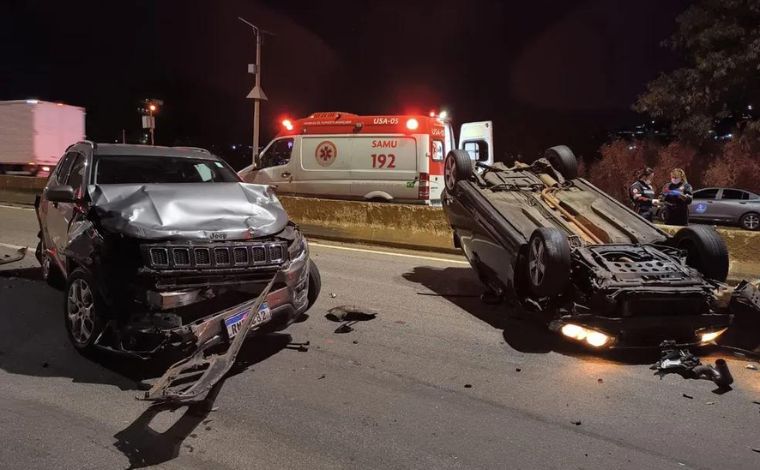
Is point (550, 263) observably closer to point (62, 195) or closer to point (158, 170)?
point (158, 170)

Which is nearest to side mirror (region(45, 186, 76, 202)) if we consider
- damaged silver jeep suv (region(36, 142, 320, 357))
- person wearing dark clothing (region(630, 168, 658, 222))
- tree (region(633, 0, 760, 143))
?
damaged silver jeep suv (region(36, 142, 320, 357))

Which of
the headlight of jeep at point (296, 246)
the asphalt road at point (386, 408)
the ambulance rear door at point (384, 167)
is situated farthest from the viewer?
the ambulance rear door at point (384, 167)

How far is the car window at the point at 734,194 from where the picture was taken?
756 inches

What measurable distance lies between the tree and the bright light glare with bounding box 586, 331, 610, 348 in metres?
18.9

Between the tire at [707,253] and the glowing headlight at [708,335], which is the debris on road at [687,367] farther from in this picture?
the tire at [707,253]

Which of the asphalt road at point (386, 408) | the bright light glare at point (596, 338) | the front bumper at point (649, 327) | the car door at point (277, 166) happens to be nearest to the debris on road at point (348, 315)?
the asphalt road at point (386, 408)

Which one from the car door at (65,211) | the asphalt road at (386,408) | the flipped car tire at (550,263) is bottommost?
the asphalt road at (386,408)

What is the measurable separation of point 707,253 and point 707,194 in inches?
648

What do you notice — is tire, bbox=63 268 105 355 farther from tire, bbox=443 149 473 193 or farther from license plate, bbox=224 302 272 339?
tire, bbox=443 149 473 193

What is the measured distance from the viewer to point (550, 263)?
16.8ft

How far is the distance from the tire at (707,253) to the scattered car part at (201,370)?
12.5 ft

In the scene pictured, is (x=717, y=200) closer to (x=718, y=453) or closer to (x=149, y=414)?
(x=718, y=453)

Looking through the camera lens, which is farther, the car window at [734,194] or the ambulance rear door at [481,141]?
the car window at [734,194]

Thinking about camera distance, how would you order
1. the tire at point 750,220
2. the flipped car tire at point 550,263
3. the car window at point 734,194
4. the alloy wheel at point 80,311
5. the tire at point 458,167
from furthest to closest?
the car window at point 734,194, the tire at point 750,220, the tire at point 458,167, the flipped car tire at point 550,263, the alloy wheel at point 80,311
